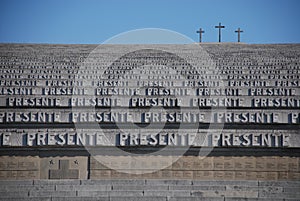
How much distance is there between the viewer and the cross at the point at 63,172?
13195 millimetres

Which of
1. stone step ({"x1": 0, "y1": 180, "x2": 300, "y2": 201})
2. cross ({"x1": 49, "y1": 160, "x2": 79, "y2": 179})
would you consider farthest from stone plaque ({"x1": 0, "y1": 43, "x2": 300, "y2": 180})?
stone step ({"x1": 0, "y1": 180, "x2": 300, "y2": 201})

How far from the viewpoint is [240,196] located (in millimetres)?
10031

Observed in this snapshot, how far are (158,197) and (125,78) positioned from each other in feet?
38.0

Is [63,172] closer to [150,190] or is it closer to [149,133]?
[149,133]

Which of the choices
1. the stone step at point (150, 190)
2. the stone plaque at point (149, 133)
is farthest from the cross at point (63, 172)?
the stone step at point (150, 190)

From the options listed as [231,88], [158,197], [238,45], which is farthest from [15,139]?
[238,45]

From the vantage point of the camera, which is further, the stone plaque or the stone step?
the stone plaque

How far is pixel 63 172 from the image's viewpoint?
13312 mm

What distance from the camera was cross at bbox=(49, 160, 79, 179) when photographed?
13.2m

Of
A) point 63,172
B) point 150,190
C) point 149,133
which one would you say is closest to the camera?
point 150,190

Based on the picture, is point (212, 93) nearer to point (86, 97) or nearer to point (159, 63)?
point (86, 97)

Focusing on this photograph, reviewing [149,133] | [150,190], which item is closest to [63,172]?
[149,133]

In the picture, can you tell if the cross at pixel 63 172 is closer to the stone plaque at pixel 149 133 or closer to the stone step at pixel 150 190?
the stone plaque at pixel 149 133

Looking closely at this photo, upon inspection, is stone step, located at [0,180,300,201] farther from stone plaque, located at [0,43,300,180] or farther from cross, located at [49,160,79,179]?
cross, located at [49,160,79,179]
